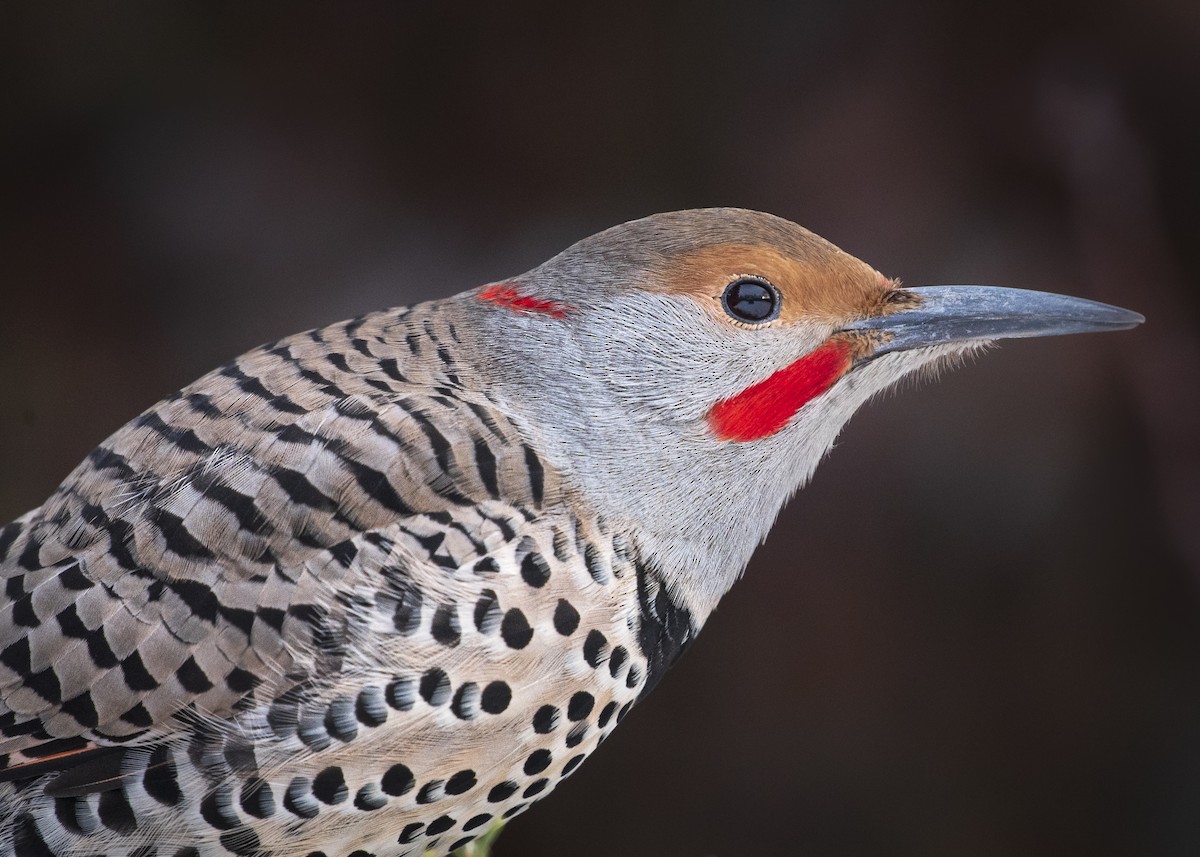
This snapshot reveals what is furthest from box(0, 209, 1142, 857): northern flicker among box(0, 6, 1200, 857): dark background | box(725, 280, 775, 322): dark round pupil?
box(0, 6, 1200, 857): dark background

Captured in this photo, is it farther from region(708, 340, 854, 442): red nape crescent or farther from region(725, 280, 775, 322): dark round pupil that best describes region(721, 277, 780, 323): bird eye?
region(708, 340, 854, 442): red nape crescent

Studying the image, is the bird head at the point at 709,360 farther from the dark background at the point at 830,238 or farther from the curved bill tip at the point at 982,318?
the dark background at the point at 830,238

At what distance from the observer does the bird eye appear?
9.19ft

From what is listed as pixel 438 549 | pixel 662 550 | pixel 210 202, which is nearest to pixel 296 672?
pixel 438 549

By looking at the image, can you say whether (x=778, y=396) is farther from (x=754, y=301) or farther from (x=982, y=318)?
(x=982, y=318)

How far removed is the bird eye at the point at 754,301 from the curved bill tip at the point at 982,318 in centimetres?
19

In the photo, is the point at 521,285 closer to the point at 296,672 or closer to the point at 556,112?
the point at 296,672

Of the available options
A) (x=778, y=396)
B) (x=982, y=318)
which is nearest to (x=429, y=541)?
(x=778, y=396)

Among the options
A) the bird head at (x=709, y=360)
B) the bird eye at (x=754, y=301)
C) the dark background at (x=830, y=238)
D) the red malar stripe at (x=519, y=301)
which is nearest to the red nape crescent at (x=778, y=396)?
the bird head at (x=709, y=360)

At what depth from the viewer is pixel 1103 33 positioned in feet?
15.9

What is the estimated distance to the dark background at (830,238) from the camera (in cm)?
491

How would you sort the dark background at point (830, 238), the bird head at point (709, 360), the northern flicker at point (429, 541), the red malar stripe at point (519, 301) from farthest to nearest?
the dark background at point (830, 238)
the red malar stripe at point (519, 301)
the bird head at point (709, 360)
the northern flicker at point (429, 541)

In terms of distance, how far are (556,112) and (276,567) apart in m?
3.06

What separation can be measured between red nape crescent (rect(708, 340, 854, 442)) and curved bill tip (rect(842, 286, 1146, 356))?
3.2 inches
